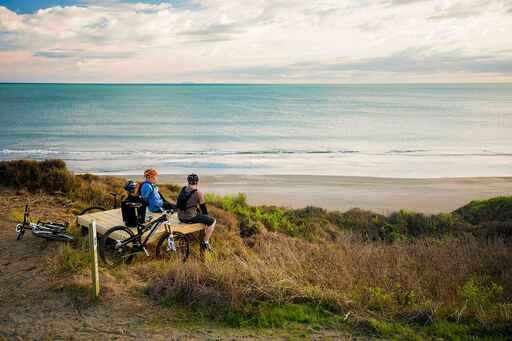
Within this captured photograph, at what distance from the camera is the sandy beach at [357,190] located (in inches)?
775

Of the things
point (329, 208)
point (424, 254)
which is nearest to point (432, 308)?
point (424, 254)

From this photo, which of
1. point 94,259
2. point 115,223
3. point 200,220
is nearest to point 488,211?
point 200,220

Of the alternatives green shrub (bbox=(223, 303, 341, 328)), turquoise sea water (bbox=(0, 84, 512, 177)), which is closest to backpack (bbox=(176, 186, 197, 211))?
green shrub (bbox=(223, 303, 341, 328))

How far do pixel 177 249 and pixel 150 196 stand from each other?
127cm

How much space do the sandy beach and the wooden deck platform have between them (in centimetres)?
1135

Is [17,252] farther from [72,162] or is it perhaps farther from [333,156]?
[333,156]

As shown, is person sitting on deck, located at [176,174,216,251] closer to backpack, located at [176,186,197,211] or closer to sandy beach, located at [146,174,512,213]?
backpack, located at [176,186,197,211]

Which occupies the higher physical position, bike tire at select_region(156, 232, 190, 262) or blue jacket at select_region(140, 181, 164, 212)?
blue jacket at select_region(140, 181, 164, 212)

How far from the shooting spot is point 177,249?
8.12m

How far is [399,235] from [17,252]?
10.3 metres

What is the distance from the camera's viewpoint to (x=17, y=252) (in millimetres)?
7703

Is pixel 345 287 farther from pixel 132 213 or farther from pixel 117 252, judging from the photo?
pixel 117 252

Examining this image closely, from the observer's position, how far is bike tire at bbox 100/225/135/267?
23.2ft

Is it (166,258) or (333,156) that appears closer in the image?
(166,258)
